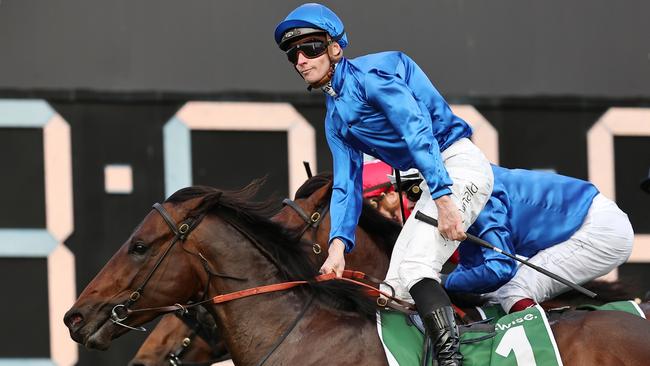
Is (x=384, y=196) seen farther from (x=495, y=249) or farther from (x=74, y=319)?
(x=74, y=319)

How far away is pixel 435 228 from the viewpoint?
11.3ft

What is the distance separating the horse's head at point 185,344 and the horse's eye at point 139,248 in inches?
46.9

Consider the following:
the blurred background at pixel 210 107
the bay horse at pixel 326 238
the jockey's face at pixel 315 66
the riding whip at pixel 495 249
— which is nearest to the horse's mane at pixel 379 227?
the bay horse at pixel 326 238

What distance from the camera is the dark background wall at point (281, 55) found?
17.8ft

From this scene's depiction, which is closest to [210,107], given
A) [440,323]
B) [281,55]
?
[281,55]

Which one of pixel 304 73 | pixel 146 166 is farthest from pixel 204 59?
pixel 304 73

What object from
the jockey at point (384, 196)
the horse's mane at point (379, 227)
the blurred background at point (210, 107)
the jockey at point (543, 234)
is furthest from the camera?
the blurred background at point (210, 107)

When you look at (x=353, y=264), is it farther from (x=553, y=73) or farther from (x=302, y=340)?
(x=553, y=73)

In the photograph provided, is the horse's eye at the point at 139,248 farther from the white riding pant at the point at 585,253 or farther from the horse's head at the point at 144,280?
the white riding pant at the point at 585,253

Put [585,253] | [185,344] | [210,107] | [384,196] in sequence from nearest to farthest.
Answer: [585,253], [185,344], [384,196], [210,107]

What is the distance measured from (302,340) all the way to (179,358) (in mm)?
1427

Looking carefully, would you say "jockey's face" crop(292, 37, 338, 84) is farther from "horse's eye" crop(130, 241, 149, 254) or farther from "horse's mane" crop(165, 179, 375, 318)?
"horse's eye" crop(130, 241, 149, 254)

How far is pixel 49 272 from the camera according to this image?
211 inches

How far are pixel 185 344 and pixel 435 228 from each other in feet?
5.70
